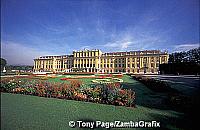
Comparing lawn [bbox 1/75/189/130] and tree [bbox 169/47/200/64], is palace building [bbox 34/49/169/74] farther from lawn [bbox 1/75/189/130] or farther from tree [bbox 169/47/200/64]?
lawn [bbox 1/75/189/130]

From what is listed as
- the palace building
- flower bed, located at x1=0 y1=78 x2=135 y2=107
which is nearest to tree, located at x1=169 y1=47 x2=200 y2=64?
the palace building

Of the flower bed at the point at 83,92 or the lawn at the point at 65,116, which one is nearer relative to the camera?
the lawn at the point at 65,116

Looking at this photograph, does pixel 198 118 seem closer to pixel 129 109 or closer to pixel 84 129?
pixel 129 109

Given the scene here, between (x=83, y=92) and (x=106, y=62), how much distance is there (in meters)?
65.4

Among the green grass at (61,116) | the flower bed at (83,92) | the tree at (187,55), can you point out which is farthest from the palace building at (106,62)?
the green grass at (61,116)

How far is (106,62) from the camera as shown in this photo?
235ft

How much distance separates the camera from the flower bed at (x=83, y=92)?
520cm

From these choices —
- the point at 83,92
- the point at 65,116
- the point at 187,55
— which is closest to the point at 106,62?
the point at 187,55

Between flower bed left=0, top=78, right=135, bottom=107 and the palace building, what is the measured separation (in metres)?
48.0

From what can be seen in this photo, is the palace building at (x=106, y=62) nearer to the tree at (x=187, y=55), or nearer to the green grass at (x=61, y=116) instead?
the tree at (x=187, y=55)

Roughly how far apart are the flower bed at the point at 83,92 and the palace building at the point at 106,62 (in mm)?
47974

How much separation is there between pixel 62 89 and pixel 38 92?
132 cm

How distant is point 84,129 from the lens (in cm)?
318

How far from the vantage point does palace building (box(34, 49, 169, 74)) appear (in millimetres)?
62062
